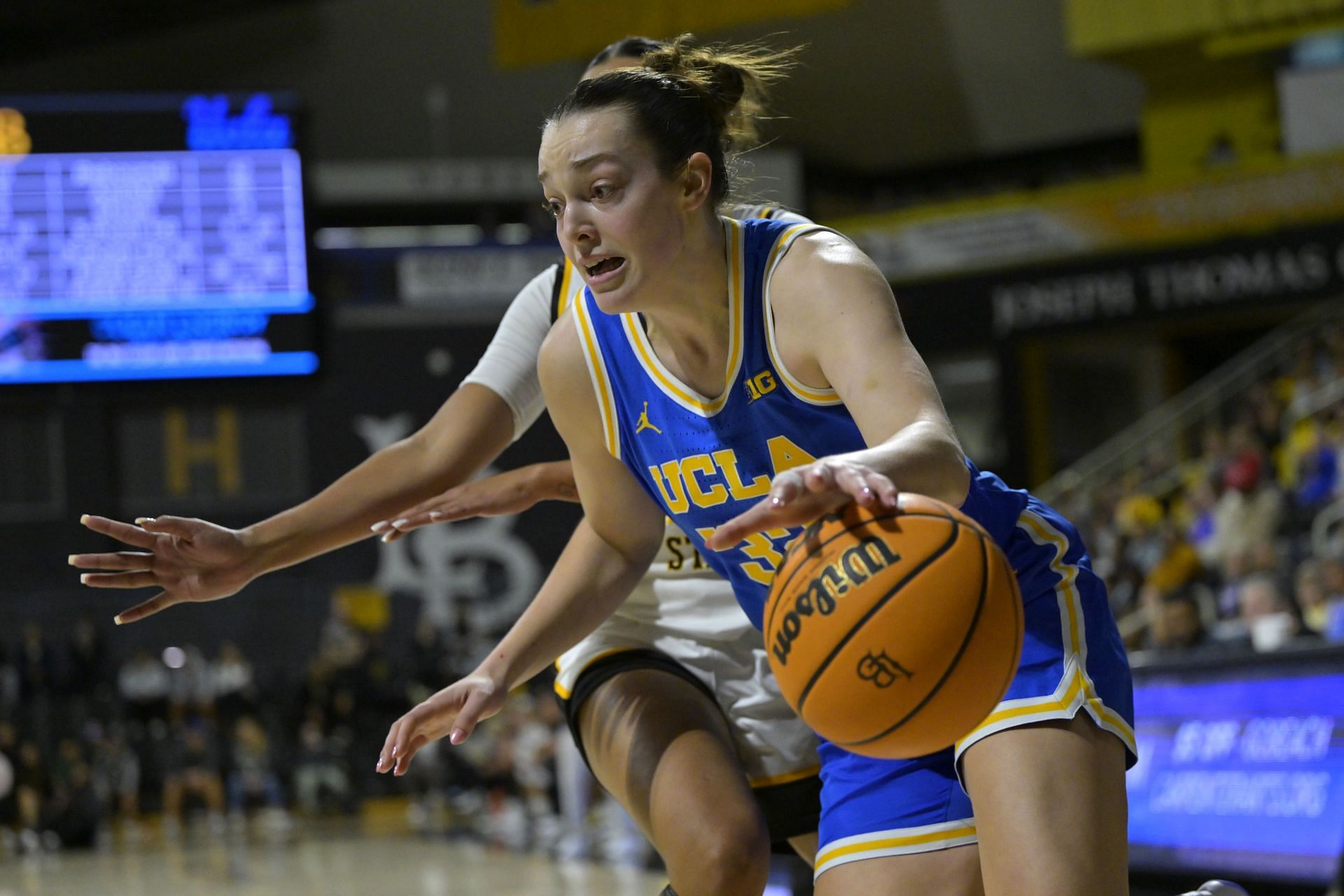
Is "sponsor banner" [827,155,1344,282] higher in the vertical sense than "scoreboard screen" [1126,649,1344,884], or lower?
higher

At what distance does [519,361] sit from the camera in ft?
9.97

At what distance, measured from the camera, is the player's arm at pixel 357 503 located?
8.37 ft

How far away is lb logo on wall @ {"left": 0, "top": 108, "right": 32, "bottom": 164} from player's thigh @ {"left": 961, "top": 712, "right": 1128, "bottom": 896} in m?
10.6

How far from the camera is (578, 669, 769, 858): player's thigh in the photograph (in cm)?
259

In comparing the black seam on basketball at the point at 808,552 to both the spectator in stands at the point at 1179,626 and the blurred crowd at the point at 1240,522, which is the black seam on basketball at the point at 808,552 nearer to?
the blurred crowd at the point at 1240,522

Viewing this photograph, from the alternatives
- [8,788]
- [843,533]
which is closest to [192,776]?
[8,788]

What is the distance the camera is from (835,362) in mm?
2098

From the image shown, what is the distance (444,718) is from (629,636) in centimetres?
75

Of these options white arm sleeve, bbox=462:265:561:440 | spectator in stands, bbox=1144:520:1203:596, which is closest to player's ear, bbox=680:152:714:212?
white arm sleeve, bbox=462:265:561:440

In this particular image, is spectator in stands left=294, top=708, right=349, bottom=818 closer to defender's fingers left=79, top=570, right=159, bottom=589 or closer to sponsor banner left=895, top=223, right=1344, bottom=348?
sponsor banner left=895, top=223, right=1344, bottom=348

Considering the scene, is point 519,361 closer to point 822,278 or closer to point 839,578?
point 822,278

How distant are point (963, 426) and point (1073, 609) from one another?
60.7 ft

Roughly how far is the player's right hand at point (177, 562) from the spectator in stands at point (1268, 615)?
17.5 feet

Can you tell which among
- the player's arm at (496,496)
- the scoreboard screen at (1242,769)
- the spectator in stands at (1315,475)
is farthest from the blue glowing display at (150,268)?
the player's arm at (496,496)
